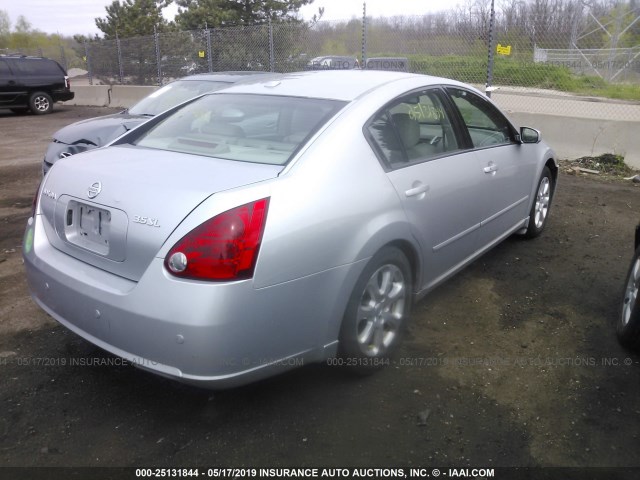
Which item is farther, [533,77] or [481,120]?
[533,77]

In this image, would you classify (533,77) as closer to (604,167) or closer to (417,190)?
(604,167)

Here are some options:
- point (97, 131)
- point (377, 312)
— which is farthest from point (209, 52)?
Answer: point (377, 312)

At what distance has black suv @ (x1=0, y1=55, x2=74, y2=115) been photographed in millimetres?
17641

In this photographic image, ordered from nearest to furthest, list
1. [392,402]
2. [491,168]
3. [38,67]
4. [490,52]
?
[392,402] → [491,168] → [490,52] → [38,67]

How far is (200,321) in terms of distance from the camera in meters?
2.29

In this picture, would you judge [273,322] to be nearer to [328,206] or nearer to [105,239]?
[328,206]

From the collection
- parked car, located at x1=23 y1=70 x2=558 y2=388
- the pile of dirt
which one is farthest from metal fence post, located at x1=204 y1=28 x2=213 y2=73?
parked car, located at x1=23 y1=70 x2=558 y2=388

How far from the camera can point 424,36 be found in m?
11.1

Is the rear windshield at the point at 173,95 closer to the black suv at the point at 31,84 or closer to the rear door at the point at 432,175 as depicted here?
the rear door at the point at 432,175

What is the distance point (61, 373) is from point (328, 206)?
181cm

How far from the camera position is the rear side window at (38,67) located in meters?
17.9

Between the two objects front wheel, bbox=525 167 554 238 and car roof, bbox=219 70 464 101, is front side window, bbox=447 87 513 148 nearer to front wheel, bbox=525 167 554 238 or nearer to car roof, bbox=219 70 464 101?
car roof, bbox=219 70 464 101

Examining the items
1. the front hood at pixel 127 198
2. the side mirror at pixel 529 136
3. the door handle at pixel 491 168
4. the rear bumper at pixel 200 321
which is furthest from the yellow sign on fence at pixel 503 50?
the rear bumper at pixel 200 321

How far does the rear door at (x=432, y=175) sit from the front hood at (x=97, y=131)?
3.88 m
